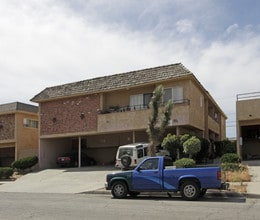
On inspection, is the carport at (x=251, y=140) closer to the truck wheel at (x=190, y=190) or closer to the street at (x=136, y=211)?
the truck wheel at (x=190, y=190)

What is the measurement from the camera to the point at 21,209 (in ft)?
47.4

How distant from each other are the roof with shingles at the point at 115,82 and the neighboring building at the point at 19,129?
387 cm

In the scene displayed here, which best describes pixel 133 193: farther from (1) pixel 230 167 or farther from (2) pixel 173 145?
(2) pixel 173 145

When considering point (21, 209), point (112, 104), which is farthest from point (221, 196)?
point (112, 104)

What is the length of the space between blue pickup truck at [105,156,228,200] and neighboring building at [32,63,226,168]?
45.9 feet

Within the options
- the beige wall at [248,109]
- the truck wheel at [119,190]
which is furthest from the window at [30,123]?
the truck wheel at [119,190]

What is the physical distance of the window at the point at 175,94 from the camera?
33.0 meters

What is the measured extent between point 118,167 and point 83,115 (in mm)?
6904

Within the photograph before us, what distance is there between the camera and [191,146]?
93.4 ft

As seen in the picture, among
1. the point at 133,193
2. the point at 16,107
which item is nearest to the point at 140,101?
the point at 16,107

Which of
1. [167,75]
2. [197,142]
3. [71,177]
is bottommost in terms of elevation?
[71,177]

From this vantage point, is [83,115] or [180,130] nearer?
[180,130]

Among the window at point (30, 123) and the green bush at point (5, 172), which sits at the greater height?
the window at point (30, 123)

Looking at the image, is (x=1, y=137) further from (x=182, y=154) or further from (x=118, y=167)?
(x=182, y=154)
